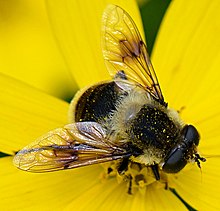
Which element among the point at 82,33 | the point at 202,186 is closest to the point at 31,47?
the point at 82,33

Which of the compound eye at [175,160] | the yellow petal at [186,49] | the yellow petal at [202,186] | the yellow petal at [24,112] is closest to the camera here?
the compound eye at [175,160]

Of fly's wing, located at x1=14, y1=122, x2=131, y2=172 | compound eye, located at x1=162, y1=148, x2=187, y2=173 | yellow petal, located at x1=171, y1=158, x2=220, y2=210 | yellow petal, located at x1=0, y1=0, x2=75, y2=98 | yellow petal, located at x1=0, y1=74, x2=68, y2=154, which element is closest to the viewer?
fly's wing, located at x1=14, y1=122, x2=131, y2=172

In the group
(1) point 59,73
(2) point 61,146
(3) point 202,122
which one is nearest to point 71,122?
(2) point 61,146

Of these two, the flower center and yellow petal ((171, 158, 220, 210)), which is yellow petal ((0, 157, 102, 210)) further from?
yellow petal ((171, 158, 220, 210))

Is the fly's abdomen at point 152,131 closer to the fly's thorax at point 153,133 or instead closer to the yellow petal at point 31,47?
the fly's thorax at point 153,133

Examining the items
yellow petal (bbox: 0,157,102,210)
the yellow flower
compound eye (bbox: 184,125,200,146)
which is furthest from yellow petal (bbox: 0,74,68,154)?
compound eye (bbox: 184,125,200,146)

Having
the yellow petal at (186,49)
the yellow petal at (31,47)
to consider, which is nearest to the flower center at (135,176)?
the yellow petal at (186,49)

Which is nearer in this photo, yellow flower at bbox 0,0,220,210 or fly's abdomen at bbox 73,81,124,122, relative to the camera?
fly's abdomen at bbox 73,81,124,122

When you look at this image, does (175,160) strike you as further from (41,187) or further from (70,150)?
(41,187)
